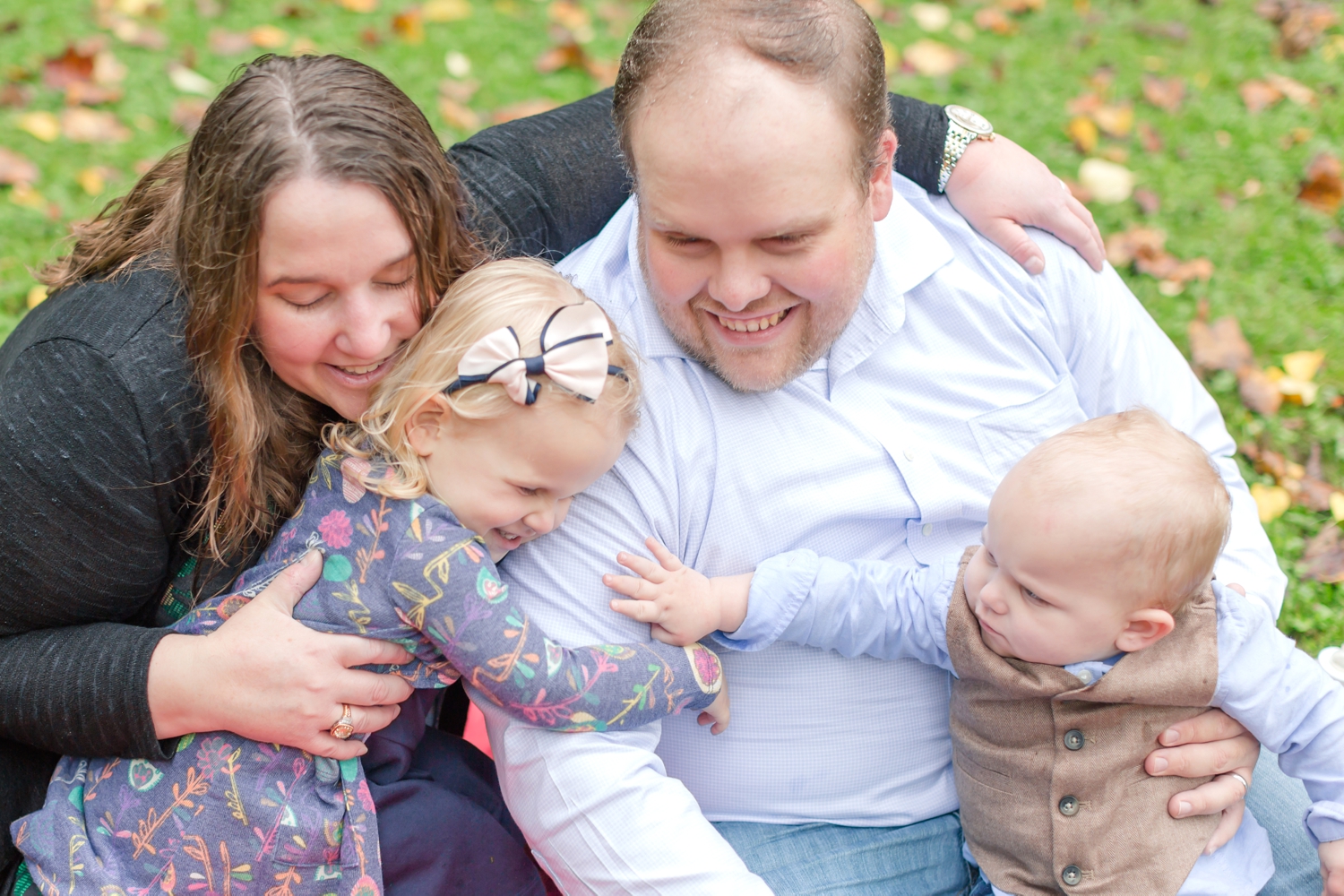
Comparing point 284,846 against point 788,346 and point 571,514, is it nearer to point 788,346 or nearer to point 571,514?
point 571,514

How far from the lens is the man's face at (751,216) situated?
210 cm

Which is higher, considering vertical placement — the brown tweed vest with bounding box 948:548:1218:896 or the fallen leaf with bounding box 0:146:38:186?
the fallen leaf with bounding box 0:146:38:186

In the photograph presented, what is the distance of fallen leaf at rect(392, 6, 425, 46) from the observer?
17.7 ft

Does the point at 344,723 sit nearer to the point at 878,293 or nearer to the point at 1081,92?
the point at 878,293

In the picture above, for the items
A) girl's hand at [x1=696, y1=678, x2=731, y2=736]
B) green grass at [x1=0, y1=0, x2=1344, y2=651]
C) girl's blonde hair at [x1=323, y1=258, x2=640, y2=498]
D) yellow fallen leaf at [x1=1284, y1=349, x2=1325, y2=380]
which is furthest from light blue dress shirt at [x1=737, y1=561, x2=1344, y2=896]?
yellow fallen leaf at [x1=1284, y1=349, x2=1325, y2=380]

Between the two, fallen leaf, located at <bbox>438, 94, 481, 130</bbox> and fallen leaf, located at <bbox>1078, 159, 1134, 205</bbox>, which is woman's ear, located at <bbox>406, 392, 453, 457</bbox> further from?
fallen leaf, located at <bbox>1078, 159, 1134, 205</bbox>

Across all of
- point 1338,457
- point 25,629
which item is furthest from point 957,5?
point 25,629

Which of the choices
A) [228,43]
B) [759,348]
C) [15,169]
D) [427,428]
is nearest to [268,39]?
[228,43]

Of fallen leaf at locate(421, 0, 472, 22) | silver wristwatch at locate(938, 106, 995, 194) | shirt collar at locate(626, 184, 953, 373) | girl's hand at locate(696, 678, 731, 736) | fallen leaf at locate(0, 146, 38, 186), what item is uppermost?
silver wristwatch at locate(938, 106, 995, 194)

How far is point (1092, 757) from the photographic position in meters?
2.20

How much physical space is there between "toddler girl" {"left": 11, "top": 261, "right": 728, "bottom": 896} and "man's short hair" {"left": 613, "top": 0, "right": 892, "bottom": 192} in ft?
1.52

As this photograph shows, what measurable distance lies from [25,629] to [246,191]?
3.15 ft

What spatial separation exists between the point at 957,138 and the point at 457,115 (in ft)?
9.25

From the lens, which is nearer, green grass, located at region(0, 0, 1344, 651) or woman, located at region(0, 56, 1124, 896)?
woman, located at region(0, 56, 1124, 896)
